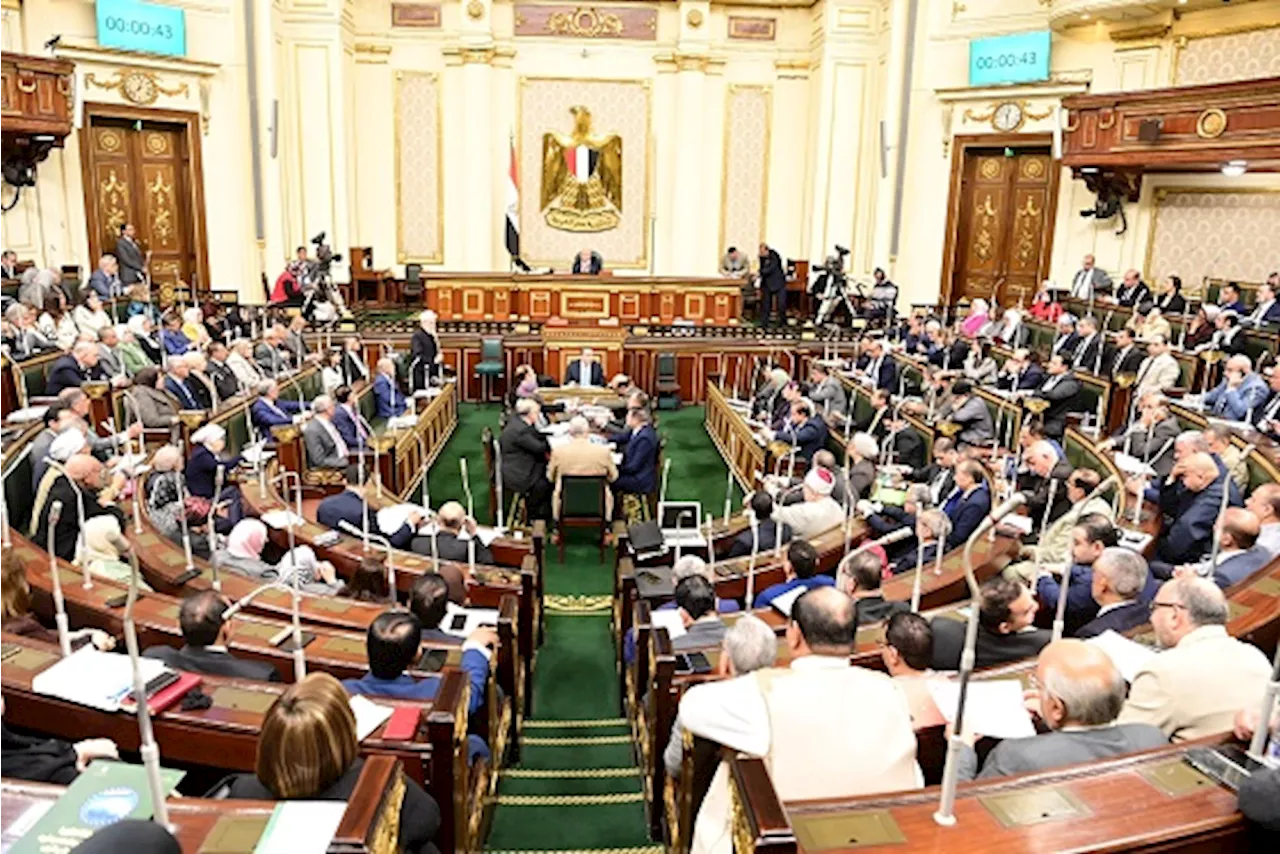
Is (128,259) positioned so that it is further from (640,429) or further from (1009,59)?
(1009,59)

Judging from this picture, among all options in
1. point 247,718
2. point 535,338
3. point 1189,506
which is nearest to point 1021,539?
point 1189,506

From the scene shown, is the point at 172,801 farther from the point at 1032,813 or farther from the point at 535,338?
the point at 535,338

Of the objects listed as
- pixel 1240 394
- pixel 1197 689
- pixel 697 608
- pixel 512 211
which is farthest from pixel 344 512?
pixel 512 211

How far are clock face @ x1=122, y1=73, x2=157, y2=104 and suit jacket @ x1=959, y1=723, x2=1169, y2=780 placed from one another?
1448 centimetres

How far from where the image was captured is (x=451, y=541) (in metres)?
5.76

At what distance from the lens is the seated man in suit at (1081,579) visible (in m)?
4.48

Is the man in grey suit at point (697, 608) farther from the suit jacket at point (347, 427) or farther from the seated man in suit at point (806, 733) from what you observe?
the suit jacket at point (347, 427)

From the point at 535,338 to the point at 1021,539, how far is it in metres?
8.50

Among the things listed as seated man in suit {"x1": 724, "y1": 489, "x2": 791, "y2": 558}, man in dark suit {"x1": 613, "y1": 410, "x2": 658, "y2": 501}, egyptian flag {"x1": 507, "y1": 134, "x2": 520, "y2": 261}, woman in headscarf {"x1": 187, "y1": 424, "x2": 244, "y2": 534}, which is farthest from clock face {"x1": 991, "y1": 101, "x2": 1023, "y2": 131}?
woman in headscarf {"x1": 187, "y1": 424, "x2": 244, "y2": 534}

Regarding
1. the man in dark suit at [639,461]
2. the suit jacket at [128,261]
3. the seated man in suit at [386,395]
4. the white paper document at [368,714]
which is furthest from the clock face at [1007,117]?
the white paper document at [368,714]

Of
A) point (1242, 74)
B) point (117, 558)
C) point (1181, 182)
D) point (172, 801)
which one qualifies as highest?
point (1242, 74)

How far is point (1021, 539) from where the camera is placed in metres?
5.64

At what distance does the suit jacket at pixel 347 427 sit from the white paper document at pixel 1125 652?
6085 mm

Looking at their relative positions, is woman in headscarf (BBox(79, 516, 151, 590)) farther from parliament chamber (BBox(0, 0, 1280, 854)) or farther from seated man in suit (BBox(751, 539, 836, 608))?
seated man in suit (BBox(751, 539, 836, 608))
